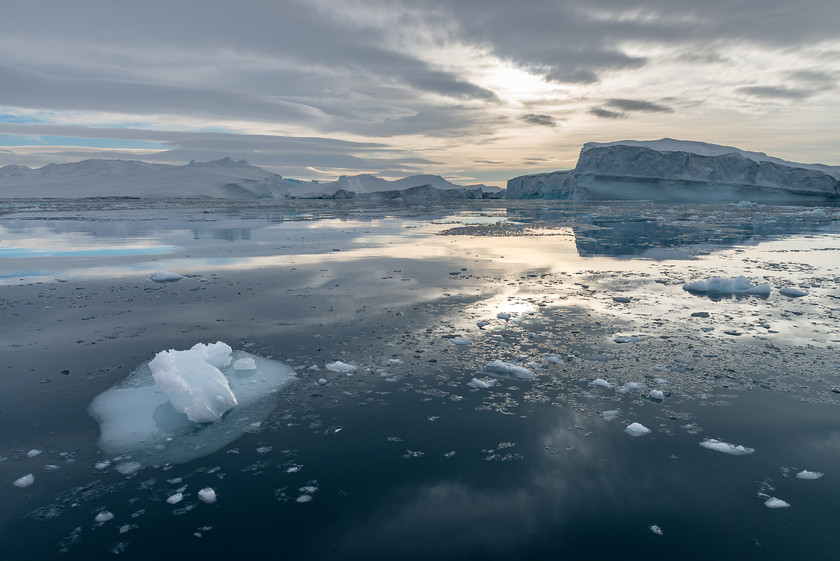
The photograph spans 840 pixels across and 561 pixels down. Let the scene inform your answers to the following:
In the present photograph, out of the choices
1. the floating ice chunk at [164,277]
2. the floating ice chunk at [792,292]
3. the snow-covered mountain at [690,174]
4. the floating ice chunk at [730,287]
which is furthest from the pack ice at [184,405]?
the snow-covered mountain at [690,174]

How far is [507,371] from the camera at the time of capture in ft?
15.3

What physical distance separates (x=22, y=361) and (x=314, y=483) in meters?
3.96

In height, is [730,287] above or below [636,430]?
above

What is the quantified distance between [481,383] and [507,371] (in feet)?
1.20

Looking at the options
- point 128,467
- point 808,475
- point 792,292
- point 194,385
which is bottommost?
point 128,467

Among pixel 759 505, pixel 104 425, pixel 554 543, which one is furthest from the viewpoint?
pixel 104 425

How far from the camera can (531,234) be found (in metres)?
17.8

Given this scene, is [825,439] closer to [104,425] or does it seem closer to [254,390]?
[254,390]

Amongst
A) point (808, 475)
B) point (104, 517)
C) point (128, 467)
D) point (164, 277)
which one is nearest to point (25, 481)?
point (128, 467)

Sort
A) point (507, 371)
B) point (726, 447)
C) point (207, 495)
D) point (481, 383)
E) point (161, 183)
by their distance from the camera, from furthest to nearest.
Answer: point (161, 183), point (507, 371), point (481, 383), point (726, 447), point (207, 495)

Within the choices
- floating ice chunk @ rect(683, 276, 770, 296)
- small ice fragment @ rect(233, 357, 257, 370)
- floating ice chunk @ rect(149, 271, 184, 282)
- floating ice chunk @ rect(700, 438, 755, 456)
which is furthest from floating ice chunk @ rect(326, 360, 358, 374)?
floating ice chunk @ rect(683, 276, 770, 296)

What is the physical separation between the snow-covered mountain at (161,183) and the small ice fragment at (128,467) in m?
82.2

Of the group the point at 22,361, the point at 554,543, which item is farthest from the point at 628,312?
the point at 22,361

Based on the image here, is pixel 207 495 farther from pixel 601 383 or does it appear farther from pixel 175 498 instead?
pixel 601 383
